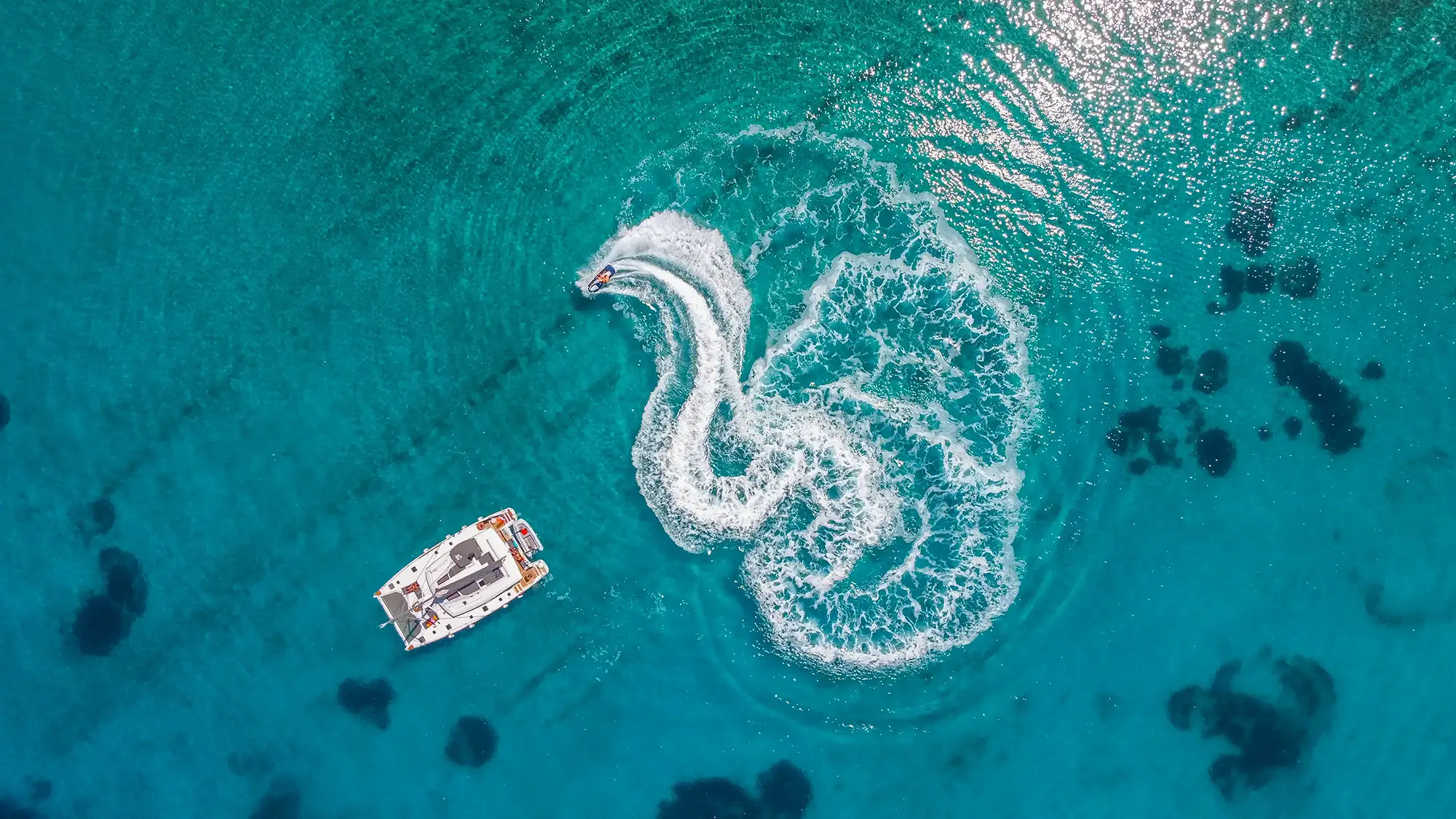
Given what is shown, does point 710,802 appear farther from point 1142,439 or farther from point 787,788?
point 1142,439

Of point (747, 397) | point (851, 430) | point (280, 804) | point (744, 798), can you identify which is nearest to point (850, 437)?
point (851, 430)

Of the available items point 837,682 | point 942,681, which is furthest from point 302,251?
point 942,681

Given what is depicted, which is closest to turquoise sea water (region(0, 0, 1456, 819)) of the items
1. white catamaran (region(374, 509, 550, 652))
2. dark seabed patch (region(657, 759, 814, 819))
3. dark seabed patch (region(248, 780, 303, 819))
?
dark seabed patch (region(248, 780, 303, 819))

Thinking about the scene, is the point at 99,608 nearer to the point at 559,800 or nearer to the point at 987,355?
the point at 559,800

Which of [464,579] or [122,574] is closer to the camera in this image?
[464,579]

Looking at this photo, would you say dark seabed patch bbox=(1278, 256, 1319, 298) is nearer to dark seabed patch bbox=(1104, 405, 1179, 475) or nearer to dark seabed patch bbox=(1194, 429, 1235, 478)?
dark seabed patch bbox=(1194, 429, 1235, 478)

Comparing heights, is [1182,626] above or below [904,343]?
below
